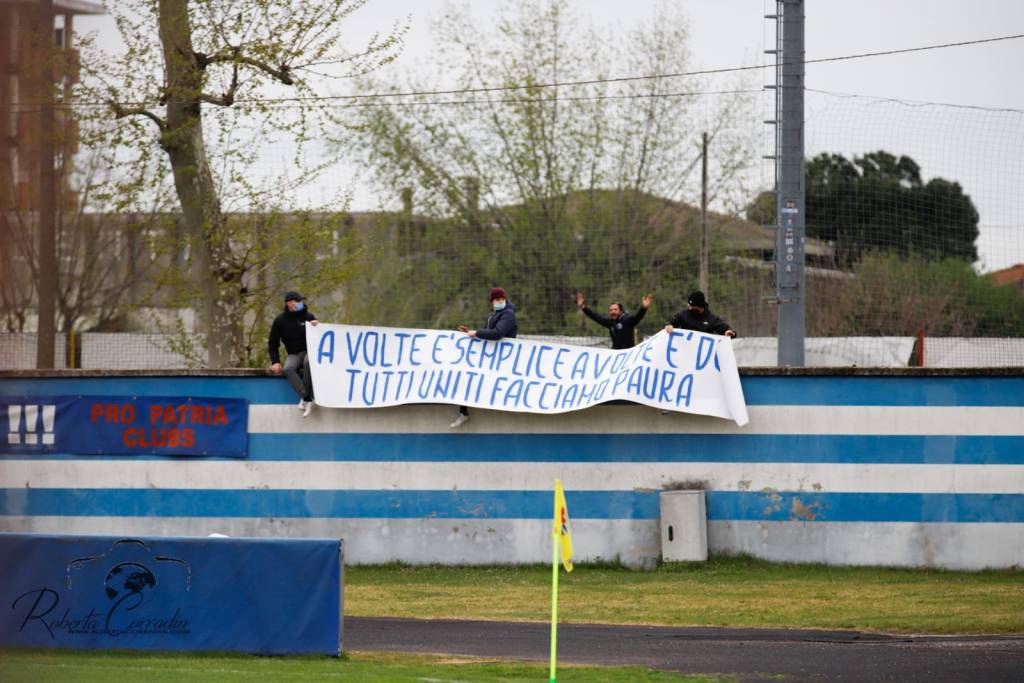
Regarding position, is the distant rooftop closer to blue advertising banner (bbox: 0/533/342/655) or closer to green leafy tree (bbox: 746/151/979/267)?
blue advertising banner (bbox: 0/533/342/655)

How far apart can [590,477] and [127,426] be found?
6364 millimetres

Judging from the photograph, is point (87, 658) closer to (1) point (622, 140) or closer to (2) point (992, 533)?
(2) point (992, 533)

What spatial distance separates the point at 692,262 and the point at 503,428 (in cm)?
1440

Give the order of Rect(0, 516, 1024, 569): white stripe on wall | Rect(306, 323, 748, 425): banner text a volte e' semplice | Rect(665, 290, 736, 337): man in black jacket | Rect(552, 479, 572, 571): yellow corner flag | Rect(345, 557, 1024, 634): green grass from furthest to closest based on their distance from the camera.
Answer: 1. Rect(665, 290, 736, 337): man in black jacket
2. Rect(306, 323, 748, 425): banner text a volte e' semplice
3. Rect(0, 516, 1024, 569): white stripe on wall
4. Rect(345, 557, 1024, 634): green grass
5. Rect(552, 479, 572, 571): yellow corner flag

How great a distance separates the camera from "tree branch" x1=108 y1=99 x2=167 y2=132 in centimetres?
2164

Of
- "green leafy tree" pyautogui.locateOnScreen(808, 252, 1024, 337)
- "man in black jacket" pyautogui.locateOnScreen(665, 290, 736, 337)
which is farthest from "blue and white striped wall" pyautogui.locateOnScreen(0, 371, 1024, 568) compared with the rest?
"green leafy tree" pyautogui.locateOnScreen(808, 252, 1024, 337)

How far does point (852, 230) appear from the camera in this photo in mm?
25891

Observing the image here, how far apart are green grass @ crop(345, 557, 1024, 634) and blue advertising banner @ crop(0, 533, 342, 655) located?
3.03 meters

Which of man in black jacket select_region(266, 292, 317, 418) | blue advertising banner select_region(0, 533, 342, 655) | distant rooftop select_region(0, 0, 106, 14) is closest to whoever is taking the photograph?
distant rooftop select_region(0, 0, 106, 14)

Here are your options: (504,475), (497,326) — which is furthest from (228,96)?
(504,475)

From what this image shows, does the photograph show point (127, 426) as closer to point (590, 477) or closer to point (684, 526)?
point (590, 477)

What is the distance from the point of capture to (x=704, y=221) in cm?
3078

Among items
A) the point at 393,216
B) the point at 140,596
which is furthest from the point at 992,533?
the point at 393,216

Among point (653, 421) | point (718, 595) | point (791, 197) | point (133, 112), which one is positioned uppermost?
point (133, 112)
